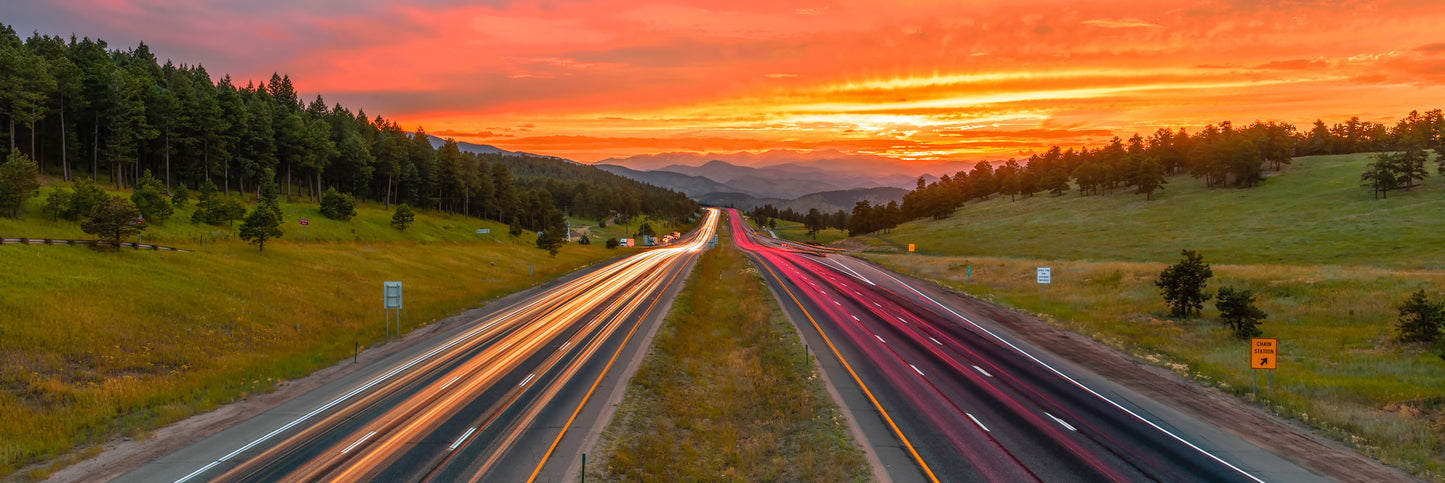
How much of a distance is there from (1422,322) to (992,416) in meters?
22.5

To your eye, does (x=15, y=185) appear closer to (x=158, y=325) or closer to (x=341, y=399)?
(x=158, y=325)

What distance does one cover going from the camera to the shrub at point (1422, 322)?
26.7 meters

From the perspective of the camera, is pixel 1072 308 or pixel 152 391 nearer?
pixel 152 391

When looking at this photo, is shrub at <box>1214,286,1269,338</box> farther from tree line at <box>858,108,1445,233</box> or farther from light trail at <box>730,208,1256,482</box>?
tree line at <box>858,108,1445,233</box>

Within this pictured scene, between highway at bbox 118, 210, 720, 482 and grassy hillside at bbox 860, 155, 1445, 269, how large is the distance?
71.1m

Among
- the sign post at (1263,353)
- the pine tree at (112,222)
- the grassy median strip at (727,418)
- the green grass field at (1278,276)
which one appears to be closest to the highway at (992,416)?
the grassy median strip at (727,418)

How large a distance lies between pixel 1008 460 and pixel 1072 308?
31610mm

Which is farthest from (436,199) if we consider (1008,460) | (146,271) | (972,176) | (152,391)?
(972,176)

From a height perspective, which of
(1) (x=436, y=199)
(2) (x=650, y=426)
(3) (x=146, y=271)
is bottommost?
(2) (x=650, y=426)

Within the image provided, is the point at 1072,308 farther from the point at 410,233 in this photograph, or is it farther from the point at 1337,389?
the point at 410,233

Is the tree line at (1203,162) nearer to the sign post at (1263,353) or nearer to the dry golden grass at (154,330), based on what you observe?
the sign post at (1263,353)

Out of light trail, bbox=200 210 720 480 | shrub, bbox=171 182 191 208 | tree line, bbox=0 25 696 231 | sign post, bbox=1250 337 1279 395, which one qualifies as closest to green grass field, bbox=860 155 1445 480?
sign post, bbox=1250 337 1279 395

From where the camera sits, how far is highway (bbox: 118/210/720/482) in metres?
15.8

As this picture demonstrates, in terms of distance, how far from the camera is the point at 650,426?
2059 cm
